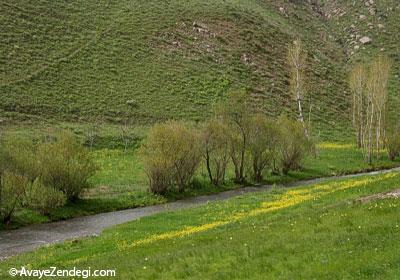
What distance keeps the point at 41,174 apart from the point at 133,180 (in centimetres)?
1184

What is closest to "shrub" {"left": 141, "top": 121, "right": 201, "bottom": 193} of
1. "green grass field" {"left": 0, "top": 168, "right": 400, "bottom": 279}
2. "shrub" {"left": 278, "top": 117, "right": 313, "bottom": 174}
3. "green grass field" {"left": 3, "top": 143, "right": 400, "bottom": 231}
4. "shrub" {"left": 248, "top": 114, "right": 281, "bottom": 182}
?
"green grass field" {"left": 3, "top": 143, "right": 400, "bottom": 231}

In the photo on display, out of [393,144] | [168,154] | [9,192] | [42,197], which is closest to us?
[9,192]

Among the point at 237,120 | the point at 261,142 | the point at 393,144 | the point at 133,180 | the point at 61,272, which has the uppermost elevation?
the point at 237,120

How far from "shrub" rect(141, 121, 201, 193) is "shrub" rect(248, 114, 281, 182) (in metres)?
7.87

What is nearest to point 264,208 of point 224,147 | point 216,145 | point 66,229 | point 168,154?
point 168,154

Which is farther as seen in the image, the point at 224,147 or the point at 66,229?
the point at 224,147

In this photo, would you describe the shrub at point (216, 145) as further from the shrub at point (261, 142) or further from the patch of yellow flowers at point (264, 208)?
the patch of yellow flowers at point (264, 208)

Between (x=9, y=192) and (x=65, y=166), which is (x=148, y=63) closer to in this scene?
(x=65, y=166)

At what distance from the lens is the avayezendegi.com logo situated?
17578 mm

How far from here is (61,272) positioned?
19.0 metres

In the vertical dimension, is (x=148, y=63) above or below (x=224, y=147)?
above

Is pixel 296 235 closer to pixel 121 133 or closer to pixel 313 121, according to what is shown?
pixel 121 133

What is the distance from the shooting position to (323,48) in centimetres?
12625

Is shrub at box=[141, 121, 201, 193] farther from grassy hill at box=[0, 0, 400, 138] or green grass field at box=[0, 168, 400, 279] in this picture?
grassy hill at box=[0, 0, 400, 138]
